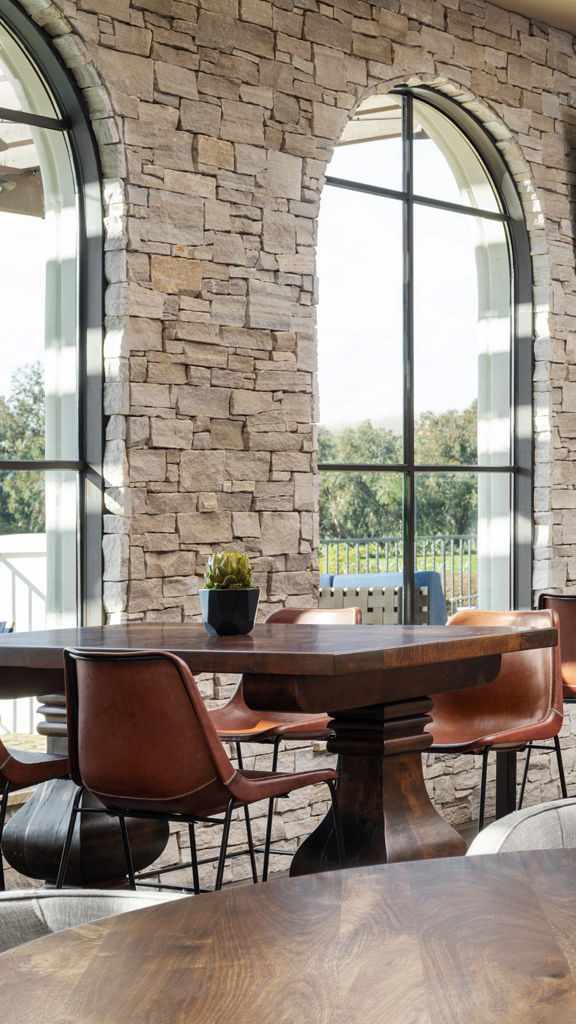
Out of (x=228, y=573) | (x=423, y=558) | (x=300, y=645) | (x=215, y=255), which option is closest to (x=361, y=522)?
(x=423, y=558)

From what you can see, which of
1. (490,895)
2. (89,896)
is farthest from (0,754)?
(490,895)

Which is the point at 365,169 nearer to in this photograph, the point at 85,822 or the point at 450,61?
the point at 450,61

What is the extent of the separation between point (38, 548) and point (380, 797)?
178 cm

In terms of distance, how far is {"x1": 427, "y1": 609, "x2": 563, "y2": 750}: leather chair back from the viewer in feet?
12.4

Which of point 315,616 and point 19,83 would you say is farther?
point 19,83

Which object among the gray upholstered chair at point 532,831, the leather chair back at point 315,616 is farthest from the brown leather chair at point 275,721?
the gray upholstered chair at point 532,831

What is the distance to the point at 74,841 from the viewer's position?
10.5 feet

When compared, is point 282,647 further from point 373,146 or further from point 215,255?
point 373,146

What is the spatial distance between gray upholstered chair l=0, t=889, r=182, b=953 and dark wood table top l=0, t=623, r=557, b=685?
1286 mm

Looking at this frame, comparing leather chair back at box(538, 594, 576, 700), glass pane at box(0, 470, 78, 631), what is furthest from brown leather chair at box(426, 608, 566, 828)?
glass pane at box(0, 470, 78, 631)

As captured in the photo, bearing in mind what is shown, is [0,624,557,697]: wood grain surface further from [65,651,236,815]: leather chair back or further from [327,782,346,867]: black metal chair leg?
[327,782,346,867]: black metal chair leg

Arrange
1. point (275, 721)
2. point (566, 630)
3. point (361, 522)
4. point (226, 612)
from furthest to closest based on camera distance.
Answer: point (361, 522), point (566, 630), point (275, 721), point (226, 612)

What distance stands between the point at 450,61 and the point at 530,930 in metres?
5.10

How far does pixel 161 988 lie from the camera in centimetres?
91
